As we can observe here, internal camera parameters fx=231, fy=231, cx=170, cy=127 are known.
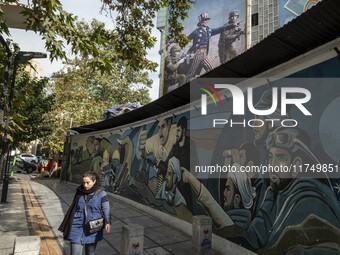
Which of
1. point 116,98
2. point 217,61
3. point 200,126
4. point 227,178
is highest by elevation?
point 217,61

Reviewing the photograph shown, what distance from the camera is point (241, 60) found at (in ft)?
14.8

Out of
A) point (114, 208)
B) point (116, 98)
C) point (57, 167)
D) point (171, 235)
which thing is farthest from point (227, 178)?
point (116, 98)

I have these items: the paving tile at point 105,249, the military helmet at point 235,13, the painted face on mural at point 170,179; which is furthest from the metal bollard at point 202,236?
the military helmet at point 235,13

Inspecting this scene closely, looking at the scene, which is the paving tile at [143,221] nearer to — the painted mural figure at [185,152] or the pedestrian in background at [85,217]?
the painted mural figure at [185,152]

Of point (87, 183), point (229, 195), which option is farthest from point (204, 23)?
point (87, 183)

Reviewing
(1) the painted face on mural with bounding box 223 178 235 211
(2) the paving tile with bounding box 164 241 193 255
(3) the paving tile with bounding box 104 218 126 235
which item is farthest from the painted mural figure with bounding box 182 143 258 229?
(3) the paving tile with bounding box 104 218 126 235

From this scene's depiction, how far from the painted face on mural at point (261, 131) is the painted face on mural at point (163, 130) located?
3.71 meters

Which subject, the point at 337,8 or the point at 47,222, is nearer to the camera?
the point at 337,8

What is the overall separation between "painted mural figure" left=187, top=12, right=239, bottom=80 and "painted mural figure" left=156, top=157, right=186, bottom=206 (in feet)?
74.9

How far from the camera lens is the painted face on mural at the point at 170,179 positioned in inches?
302

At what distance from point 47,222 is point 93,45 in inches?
230

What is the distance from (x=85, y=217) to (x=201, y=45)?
1139 inches

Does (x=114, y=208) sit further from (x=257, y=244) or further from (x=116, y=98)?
(x=116, y=98)

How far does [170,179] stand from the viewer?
783cm
